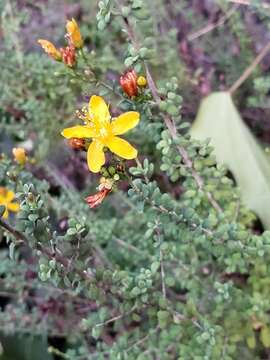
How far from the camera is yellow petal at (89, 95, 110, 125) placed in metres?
1.05

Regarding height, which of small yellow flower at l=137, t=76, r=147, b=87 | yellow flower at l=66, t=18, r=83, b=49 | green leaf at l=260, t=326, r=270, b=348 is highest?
yellow flower at l=66, t=18, r=83, b=49

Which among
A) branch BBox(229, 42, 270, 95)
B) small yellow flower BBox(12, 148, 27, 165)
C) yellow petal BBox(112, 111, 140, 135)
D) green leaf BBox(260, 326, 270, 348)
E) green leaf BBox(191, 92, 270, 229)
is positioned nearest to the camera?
yellow petal BBox(112, 111, 140, 135)

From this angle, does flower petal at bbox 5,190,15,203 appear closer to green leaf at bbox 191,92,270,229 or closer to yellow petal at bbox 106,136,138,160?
green leaf at bbox 191,92,270,229

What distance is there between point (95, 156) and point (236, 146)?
2.11 feet

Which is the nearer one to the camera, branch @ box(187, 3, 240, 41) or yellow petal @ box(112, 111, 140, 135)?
yellow petal @ box(112, 111, 140, 135)

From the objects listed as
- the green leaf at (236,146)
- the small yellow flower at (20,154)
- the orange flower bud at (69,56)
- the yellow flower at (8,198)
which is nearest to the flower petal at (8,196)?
the yellow flower at (8,198)

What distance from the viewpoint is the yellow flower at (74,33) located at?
1038 millimetres

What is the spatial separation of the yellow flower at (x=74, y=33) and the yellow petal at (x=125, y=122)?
0.43 feet

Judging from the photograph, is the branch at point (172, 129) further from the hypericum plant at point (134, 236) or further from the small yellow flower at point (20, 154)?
→ the small yellow flower at point (20, 154)

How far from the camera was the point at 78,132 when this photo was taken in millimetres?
985

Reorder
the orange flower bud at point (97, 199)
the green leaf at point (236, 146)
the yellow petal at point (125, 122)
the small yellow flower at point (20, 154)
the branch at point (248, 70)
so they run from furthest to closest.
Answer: the branch at point (248, 70) → the green leaf at point (236, 146) → the small yellow flower at point (20, 154) → the yellow petal at point (125, 122) → the orange flower bud at point (97, 199)

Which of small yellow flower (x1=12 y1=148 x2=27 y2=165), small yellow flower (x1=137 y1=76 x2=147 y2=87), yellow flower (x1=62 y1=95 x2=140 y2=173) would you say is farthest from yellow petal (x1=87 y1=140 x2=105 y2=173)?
small yellow flower (x1=12 y1=148 x2=27 y2=165)

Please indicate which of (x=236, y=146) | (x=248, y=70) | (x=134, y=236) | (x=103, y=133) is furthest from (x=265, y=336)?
(x=248, y=70)

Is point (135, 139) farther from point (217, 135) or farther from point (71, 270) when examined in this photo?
point (71, 270)
